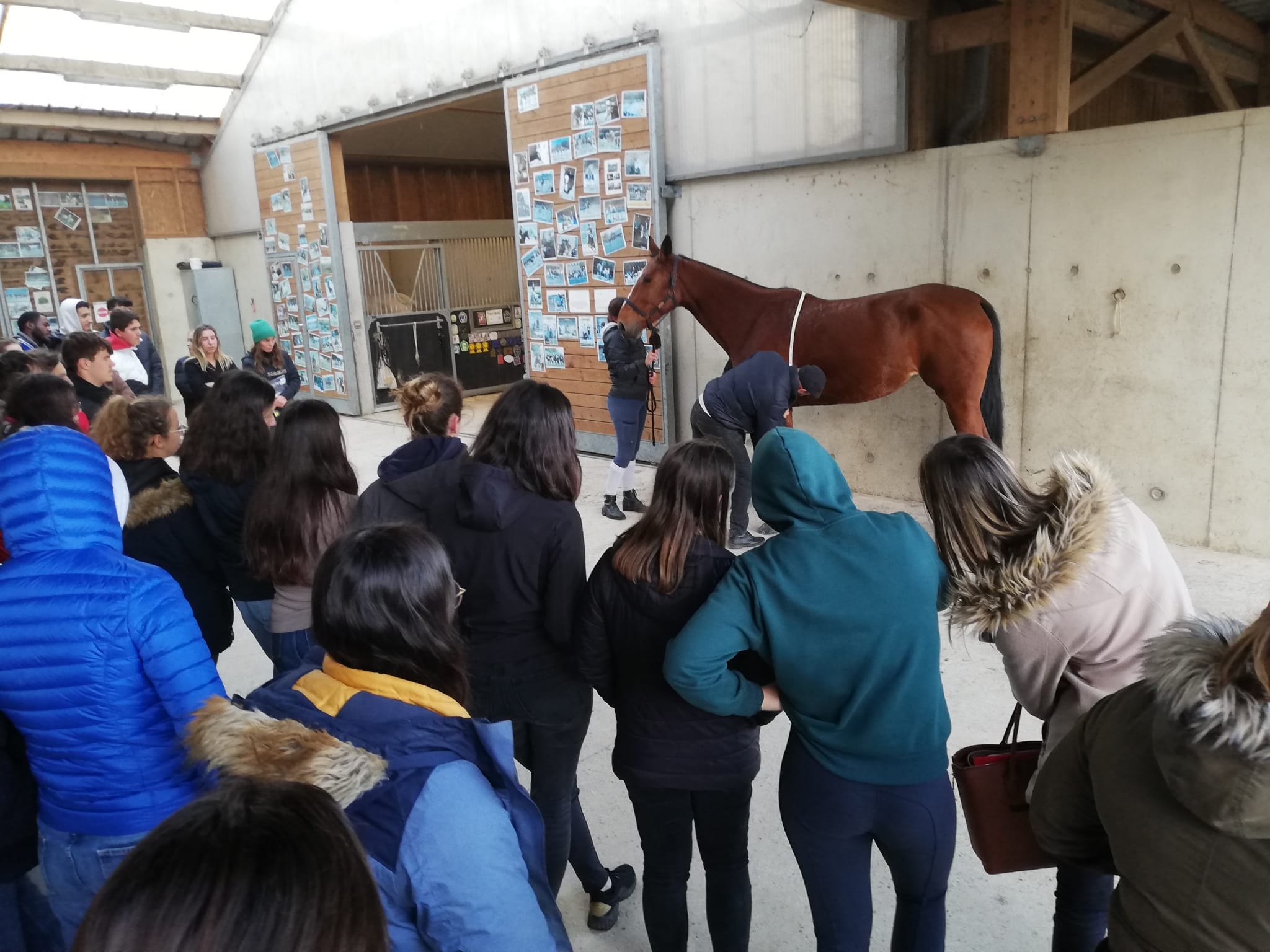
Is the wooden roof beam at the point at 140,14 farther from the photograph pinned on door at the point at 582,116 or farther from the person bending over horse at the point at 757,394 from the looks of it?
the person bending over horse at the point at 757,394

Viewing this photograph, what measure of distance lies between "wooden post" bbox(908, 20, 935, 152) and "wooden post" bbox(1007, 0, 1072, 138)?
2.08ft

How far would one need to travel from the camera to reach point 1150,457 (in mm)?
4812

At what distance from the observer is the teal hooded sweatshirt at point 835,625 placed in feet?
4.77

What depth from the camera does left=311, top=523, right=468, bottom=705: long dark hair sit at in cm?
122

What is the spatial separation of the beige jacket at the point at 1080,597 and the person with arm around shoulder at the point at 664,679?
486mm

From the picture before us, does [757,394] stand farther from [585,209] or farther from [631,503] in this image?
[585,209]

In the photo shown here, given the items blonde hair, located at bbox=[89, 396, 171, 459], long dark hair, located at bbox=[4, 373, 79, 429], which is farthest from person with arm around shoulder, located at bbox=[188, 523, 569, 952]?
long dark hair, located at bbox=[4, 373, 79, 429]

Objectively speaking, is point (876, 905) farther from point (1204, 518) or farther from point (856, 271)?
point (856, 271)

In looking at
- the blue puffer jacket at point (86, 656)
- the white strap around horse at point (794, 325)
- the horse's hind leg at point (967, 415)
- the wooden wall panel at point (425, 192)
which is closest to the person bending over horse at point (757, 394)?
the white strap around horse at point (794, 325)

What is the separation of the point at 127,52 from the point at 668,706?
11.3 metres

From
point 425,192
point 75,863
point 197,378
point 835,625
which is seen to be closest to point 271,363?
point 197,378

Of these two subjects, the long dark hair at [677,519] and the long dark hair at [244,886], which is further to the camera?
the long dark hair at [677,519]

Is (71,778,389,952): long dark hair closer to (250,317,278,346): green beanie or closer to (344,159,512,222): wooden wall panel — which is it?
(250,317,278,346): green beanie

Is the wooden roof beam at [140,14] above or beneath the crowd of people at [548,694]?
above
